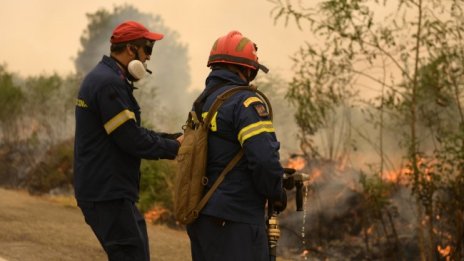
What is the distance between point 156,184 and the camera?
489 inches

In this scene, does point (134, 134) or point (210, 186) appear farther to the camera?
point (134, 134)

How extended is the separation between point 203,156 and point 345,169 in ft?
25.2

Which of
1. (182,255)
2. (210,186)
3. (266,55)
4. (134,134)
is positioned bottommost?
(182,255)

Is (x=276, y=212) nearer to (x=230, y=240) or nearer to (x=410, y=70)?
(x=230, y=240)

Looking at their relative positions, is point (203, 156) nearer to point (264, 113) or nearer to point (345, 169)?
point (264, 113)

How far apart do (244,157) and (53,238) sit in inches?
196

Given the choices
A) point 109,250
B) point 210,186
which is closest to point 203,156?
point 210,186

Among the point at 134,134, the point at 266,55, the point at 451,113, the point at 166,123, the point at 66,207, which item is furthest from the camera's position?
the point at 166,123

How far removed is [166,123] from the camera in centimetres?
2120

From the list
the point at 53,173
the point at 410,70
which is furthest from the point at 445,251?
the point at 53,173

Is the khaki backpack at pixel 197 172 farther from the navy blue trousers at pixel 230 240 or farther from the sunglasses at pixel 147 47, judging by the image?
the sunglasses at pixel 147 47

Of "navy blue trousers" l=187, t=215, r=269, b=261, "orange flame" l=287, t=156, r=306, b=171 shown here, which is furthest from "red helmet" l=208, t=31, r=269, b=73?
"orange flame" l=287, t=156, r=306, b=171

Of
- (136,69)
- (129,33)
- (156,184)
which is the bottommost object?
(156,184)

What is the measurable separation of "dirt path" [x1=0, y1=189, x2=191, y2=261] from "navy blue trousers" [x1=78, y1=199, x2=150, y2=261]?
2.66 meters
